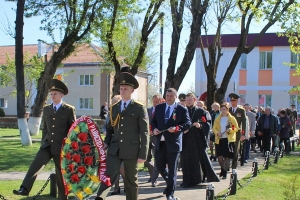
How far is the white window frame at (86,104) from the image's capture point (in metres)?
56.4

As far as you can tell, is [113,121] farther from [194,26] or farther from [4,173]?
[194,26]

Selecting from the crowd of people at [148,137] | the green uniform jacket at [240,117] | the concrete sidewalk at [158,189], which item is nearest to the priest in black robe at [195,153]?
the crowd of people at [148,137]

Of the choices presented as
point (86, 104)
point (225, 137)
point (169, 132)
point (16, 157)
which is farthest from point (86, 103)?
point (169, 132)

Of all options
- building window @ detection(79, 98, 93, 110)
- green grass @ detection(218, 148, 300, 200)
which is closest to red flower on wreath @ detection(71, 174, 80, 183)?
green grass @ detection(218, 148, 300, 200)

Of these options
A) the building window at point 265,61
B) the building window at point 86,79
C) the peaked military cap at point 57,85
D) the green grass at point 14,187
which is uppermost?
the building window at point 265,61

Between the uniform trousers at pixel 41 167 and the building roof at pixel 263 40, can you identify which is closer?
the uniform trousers at pixel 41 167

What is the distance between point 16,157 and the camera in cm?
1602

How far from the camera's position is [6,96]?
196 ft

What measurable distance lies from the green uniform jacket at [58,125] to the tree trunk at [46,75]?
1577 cm

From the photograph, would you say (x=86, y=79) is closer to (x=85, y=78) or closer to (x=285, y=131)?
(x=85, y=78)

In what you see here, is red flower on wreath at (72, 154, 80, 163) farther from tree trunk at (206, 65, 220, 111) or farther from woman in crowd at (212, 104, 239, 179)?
tree trunk at (206, 65, 220, 111)

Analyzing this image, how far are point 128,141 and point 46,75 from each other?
18.5 meters

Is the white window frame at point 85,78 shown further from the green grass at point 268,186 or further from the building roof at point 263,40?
the green grass at point 268,186

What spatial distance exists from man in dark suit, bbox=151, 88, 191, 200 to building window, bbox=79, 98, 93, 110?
156ft
